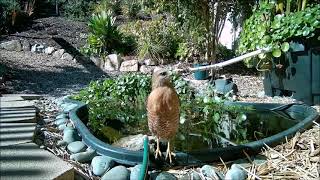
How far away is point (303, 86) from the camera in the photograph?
11.7 feet

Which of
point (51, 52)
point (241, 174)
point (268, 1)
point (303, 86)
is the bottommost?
point (241, 174)

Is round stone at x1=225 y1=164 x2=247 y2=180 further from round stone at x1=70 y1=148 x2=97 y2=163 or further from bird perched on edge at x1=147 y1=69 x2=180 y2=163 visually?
round stone at x1=70 y1=148 x2=97 y2=163

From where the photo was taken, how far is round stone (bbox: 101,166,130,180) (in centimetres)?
163

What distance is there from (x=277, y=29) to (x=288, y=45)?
0.84 feet

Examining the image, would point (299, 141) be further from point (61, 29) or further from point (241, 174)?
point (61, 29)

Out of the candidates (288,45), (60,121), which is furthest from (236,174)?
(288,45)

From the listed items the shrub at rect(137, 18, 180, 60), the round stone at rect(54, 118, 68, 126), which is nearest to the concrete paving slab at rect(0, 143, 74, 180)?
the round stone at rect(54, 118, 68, 126)

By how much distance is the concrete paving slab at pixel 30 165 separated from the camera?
1415 mm

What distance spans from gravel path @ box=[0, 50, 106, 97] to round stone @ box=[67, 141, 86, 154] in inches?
96.4

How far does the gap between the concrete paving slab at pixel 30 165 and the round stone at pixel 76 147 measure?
0.80 ft

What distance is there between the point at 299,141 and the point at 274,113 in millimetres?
1037

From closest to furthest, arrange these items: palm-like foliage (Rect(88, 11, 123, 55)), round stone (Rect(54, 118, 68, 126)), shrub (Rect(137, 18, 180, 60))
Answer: round stone (Rect(54, 118, 68, 126)) → shrub (Rect(137, 18, 180, 60)) → palm-like foliage (Rect(88, 11, 123, 55))

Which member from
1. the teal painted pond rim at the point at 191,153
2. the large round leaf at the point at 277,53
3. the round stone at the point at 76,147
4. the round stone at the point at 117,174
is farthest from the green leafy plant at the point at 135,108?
the large round leaf at the point at 277,53

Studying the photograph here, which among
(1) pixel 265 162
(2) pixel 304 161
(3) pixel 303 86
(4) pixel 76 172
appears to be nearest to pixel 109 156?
(4) pixel 76 172
